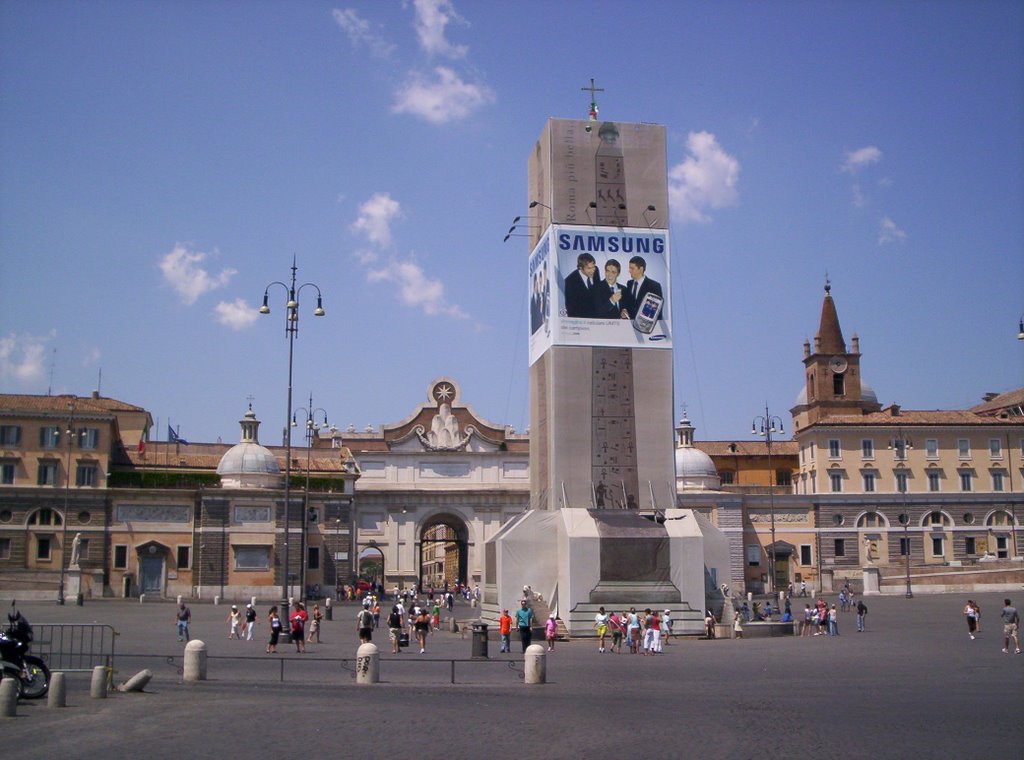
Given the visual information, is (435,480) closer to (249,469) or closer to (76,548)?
(249,469)

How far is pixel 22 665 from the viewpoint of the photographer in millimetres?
17609

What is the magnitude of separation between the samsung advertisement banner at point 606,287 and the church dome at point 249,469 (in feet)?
94.1

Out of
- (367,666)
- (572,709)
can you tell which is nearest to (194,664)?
(367,666)

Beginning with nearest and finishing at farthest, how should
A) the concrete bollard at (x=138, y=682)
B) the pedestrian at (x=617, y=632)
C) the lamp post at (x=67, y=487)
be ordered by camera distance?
the concrete bollard at (x=138, y=682)
the pedestrian at (x=617, y=632)
the lamp post at (x=67, y=487)

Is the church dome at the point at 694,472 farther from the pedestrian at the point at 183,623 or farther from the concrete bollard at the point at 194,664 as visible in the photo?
the concrete bollard at the point at 194,664

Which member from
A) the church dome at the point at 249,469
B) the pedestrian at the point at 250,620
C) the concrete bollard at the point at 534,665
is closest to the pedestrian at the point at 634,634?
the concrete bollard at the point at 534,665

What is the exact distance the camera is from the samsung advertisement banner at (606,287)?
39281 millimetres

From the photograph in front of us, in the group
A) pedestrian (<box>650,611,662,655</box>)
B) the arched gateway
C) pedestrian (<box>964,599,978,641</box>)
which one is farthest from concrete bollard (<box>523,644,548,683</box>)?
the arched gateway

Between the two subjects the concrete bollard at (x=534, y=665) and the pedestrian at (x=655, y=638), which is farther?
the pedestrian at (x=655, y=638)

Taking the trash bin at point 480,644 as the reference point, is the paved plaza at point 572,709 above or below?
below

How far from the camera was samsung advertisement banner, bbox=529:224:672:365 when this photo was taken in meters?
39.3

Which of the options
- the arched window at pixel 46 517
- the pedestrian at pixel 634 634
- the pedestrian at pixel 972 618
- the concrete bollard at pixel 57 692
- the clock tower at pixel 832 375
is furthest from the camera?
the clock tower at pixel 832 375

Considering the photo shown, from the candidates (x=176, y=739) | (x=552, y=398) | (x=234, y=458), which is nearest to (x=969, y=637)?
(x=552, y=398)

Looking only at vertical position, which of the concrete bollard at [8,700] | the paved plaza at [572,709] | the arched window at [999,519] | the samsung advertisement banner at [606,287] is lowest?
the paved plaza at [572,709]
